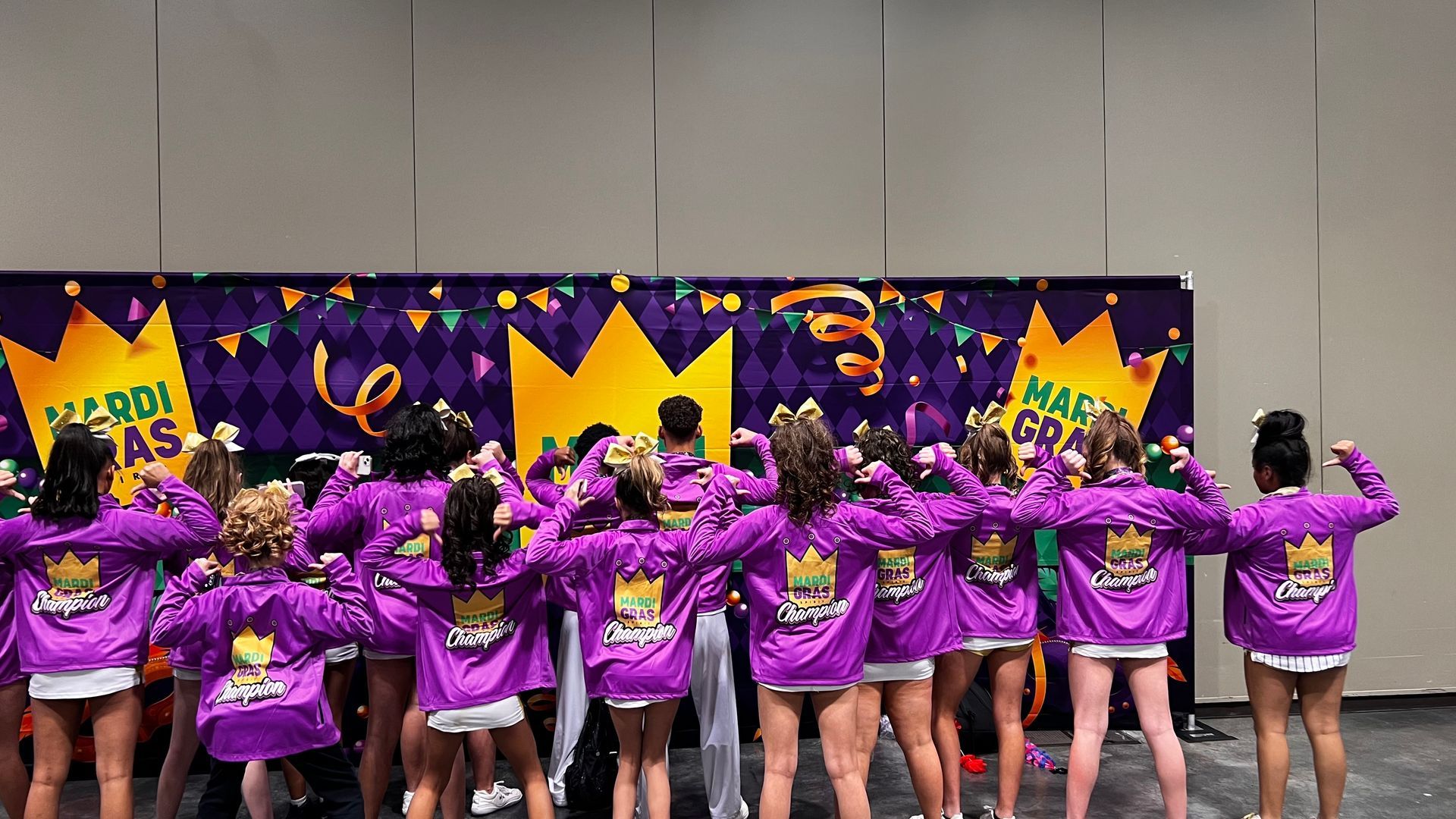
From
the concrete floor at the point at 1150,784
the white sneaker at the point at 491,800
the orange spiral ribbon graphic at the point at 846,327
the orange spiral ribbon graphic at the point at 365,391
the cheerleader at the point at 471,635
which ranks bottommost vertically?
the concrete floor at the point at 1150,784

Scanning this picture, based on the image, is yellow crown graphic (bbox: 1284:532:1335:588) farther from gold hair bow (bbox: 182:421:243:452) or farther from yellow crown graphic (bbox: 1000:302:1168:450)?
gold hair bow (bbox: 182:421:243:452)

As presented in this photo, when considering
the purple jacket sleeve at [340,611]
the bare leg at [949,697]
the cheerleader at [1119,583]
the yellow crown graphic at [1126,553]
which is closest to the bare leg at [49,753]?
the purple jacket sleeve at [340,611]

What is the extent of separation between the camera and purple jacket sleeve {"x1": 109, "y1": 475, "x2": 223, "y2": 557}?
134 inches

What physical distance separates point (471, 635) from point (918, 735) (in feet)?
5.52

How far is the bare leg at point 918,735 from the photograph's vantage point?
3.55 m

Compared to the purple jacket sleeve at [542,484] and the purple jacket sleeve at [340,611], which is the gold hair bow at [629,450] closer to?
the purple jacket sleeve at [542,484]

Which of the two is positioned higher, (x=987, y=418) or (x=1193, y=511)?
(x=987, y=418)

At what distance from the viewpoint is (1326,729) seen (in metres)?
3.72

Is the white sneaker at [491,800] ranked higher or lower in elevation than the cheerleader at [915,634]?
lower

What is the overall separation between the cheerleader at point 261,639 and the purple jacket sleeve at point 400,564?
0.55ft

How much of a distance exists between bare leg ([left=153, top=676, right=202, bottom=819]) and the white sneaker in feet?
3.74

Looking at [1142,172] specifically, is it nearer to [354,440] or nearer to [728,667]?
[728,667]

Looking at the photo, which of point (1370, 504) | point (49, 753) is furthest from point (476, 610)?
point (1370, 504)

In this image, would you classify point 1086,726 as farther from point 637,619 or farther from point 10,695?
point 10,695
